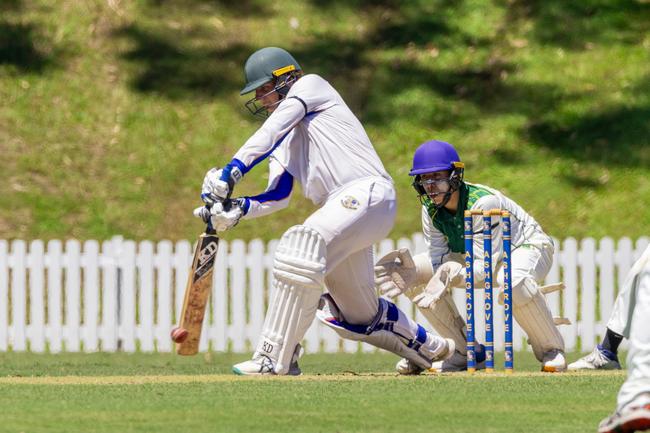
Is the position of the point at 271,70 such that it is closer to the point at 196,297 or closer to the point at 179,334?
the point at 196,297

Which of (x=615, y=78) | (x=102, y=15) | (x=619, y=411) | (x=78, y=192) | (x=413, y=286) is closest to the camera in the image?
(x=619, y=411)

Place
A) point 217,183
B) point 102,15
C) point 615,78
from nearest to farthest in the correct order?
1. point 217,183
2. point 615,78
3. point 102,15

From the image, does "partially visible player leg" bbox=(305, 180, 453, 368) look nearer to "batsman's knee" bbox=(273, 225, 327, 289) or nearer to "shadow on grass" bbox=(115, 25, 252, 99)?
"batsman's knee" bbox=(273, 225, 327, 289)

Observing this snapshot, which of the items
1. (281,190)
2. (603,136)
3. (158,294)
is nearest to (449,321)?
(281,190)

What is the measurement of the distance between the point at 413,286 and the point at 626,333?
140 inches

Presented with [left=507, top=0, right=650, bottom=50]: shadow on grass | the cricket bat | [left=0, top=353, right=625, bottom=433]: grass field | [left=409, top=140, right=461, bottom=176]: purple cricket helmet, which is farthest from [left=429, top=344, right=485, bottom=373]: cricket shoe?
[left=507, top=0, right=650, bottom=50]: shadow on grass

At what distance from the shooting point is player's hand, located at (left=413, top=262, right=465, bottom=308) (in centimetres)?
831

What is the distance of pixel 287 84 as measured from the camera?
27.0 ft

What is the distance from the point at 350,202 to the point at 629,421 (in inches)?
119

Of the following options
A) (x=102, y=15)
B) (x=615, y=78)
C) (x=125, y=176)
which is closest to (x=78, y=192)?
(x=125, y=176)

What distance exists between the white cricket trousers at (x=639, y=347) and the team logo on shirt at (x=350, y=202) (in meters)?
2.62

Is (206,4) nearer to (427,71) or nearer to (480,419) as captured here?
(427,71)

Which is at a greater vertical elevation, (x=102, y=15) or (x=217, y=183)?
(x=102, y=15)

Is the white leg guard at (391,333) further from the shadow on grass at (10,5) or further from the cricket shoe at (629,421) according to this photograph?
the shadow on grass at (10,5)
